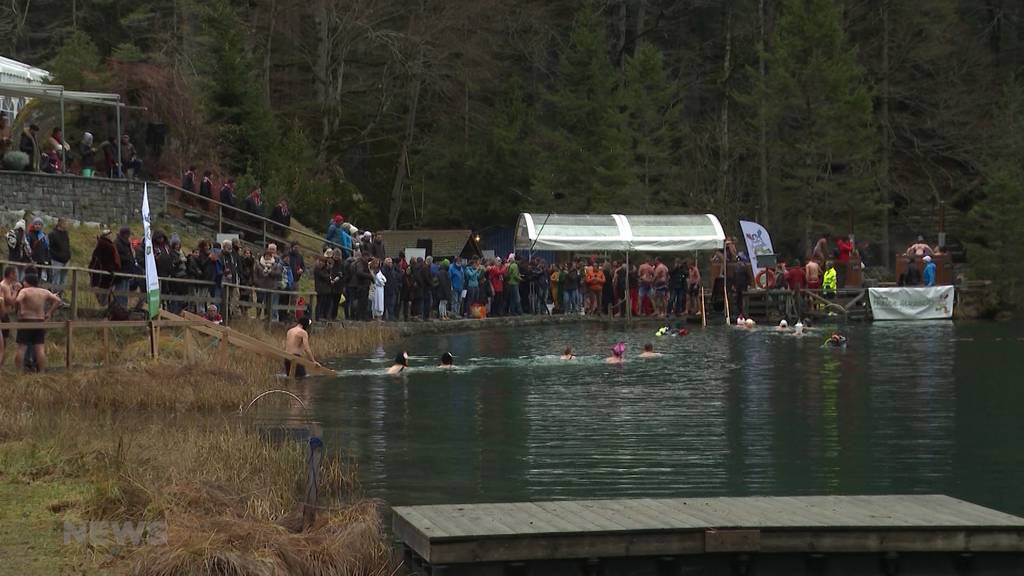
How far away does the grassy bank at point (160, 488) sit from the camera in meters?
11.9

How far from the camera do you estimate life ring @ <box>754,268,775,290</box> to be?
48.8 metres

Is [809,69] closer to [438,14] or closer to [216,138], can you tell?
[438,14]

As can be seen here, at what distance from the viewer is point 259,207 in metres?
43.1

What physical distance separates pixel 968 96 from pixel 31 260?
45928 millimetres

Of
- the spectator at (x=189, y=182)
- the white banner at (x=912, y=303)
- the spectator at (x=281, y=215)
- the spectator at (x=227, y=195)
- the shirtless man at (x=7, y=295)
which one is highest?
the spectator at (x=189, y=182)

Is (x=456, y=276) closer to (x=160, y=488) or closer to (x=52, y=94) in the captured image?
(x=52, y=94)

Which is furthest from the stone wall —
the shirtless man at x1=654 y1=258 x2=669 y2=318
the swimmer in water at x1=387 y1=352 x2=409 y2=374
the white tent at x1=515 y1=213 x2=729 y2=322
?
the shirtless man at x1=654 y1=258 x2=669 y2=318

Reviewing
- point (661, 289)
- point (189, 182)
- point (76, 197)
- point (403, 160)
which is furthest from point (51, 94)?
point (403, 160)

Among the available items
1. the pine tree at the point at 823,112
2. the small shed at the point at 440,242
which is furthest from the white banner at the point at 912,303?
the small shed at the point at 440,242

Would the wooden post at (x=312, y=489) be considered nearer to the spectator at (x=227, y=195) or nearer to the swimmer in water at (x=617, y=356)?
the swimmer in water at (x=617, y=356)

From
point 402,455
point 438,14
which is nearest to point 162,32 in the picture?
point 438,14

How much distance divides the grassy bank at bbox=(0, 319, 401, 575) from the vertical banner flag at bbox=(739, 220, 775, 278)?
27387 millimetres

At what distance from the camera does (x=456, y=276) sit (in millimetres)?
44719

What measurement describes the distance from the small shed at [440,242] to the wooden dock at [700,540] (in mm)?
43607
